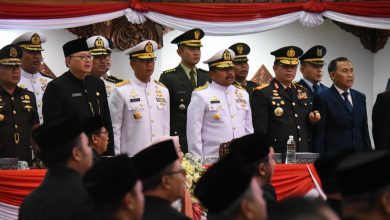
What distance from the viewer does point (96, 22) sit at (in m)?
10.2

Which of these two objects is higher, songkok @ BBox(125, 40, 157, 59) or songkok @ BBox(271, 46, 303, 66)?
songkok @ BBox(125, 40, 157, 59)

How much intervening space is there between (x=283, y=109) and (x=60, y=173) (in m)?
4.04

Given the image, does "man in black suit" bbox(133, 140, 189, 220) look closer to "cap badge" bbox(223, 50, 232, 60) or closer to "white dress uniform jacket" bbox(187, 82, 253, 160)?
"white dress uniform jacket" bbox(187, 82, 253, 160)

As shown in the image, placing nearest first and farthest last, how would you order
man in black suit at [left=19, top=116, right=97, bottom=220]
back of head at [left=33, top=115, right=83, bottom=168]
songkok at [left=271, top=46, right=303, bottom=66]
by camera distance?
man in black suit at [left=19, top=116, right=97, bottom=220] → back of head at [left=33, top=115, right=83, bottom=168] → songkok at [left=271, top=46, right=303, bottom=66]

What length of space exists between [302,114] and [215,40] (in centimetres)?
443

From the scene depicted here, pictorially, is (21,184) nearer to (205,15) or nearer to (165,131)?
(165,131)

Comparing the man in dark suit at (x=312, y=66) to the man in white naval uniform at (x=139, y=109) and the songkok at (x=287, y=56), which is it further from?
the man in white naval uniform at (x=139, y=109)

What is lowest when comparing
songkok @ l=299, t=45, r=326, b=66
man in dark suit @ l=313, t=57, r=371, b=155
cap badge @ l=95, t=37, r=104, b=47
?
man in dark suit @ l=313, t=57, r=371, b=155

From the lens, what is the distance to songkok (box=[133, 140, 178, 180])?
3.74 meters

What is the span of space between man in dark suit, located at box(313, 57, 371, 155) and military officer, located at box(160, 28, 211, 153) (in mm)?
1109

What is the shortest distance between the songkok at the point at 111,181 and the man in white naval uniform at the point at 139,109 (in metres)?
3.88

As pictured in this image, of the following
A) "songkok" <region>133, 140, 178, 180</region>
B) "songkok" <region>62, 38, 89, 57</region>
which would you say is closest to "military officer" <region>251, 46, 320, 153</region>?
"songkok" <region>62, 38, 89, 57</region>

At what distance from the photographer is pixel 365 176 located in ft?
9.96

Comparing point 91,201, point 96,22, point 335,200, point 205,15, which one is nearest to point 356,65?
point 205,15
